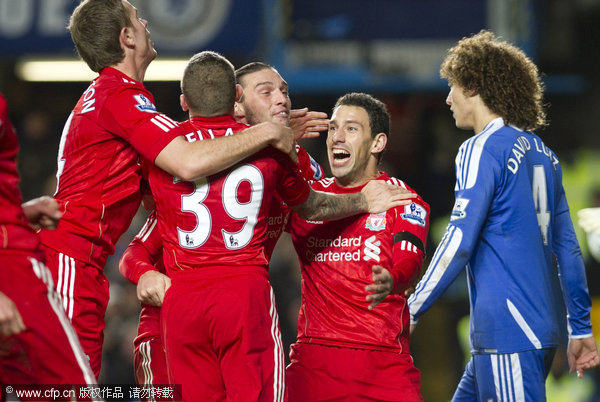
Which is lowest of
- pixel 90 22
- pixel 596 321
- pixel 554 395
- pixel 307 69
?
pixel 554 395

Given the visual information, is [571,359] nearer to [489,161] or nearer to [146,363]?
[489,161]

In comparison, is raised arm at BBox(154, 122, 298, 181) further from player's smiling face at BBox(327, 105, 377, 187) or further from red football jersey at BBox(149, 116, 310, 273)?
player's smiling face at BBox(327, 105, 377, 187)

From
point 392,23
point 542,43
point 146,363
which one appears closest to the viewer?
point 146,363

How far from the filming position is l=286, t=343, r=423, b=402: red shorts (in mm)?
4336

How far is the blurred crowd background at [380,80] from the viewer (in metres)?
9.33

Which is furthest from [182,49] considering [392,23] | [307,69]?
[392,23]

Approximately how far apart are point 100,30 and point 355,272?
1.87 meters

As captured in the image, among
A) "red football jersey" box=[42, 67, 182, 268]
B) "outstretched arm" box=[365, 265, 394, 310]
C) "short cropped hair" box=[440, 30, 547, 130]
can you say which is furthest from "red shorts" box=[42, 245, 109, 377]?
"short cropped hair" box=[440, 30, 547, 130]

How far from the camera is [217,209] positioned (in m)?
3.80

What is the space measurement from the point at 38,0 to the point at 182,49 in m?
1.70

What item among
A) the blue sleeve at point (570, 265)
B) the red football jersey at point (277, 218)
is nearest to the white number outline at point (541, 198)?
the blue sleeve at point (570, 265)

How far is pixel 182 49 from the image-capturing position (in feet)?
30.7

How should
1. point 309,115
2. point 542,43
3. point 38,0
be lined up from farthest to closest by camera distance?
point 542,43
point 38,0
point 309,115

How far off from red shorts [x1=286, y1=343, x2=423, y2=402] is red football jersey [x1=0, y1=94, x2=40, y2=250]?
1747 millimetres
